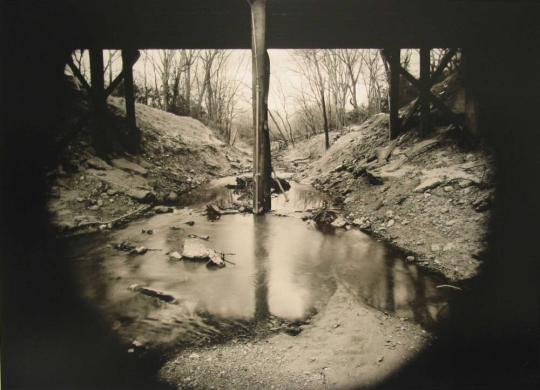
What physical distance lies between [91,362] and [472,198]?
13.8 ft

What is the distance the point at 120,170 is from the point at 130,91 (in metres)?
2.11

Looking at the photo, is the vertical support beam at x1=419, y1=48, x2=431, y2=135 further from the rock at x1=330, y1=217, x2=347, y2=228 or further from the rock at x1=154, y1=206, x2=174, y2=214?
the rock at x1=154, y1=206, x2=174, y2=214

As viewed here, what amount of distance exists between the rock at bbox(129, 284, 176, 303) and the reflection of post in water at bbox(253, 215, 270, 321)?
707 mm

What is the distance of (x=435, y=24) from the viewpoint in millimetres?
5625

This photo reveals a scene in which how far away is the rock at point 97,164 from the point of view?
5916mm

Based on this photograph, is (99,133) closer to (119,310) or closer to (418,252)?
(119,310)

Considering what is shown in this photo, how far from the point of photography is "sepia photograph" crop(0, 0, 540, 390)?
7.26 ft

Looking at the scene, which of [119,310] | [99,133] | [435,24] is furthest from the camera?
[99,133]

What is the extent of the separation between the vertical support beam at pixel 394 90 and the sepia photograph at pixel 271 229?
0.05m

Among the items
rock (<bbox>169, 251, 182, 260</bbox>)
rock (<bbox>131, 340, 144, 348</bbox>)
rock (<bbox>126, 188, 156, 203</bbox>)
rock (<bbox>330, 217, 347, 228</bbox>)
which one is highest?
rock (<bbox>126, 188, 156, 203</bbox>)

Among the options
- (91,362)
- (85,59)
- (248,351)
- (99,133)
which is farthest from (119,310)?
(85,59)

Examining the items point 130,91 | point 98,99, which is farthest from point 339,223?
point 130,91

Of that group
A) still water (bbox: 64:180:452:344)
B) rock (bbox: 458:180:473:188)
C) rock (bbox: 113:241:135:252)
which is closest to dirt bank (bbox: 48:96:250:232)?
still water (bbox: 64:180:452:344)

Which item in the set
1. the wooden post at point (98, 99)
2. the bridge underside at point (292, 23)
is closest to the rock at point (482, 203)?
the bridge underside at point (292, 23)
